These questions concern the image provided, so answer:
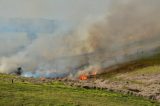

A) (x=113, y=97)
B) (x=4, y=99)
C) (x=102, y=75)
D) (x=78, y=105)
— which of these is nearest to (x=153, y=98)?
(x=113, y=97)

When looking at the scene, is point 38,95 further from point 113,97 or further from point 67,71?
point 67,71

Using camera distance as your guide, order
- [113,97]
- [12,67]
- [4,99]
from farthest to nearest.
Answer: [12,67]
[113,97]
[4,99]

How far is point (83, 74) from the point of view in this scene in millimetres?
190875

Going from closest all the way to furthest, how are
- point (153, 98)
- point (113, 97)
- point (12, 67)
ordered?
point (113, 97)
point (153, 98)
point (12, 67)

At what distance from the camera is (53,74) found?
188m

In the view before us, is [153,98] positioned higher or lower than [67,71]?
lower

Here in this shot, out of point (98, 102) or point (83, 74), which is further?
point (83, 74)

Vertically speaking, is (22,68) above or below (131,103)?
above

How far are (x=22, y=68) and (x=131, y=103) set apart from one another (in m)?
131

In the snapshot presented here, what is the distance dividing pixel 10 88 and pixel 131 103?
21013 millimetres

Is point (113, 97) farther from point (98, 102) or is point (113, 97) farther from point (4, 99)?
point (4, 99)

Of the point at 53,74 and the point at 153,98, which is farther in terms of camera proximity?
the point at 53,74

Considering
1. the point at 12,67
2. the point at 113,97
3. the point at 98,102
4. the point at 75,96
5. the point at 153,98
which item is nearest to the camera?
the point at 98,102

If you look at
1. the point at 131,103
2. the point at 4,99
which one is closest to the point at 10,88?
the point at 4,99
